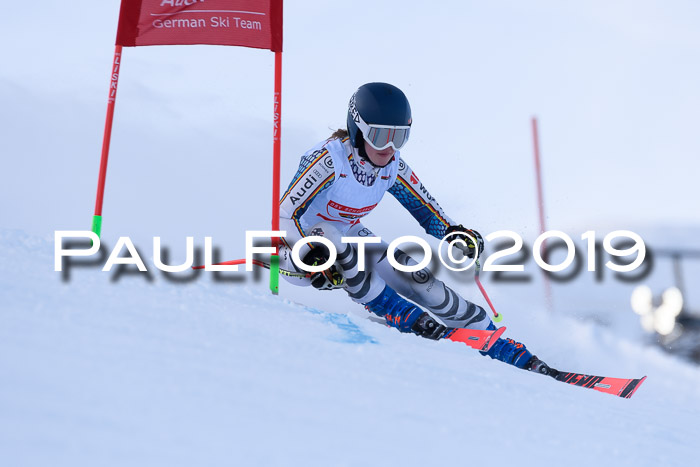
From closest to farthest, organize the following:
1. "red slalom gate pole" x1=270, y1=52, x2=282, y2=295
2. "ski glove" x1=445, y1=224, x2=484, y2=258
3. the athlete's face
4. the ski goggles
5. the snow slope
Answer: the snow slope < the ski goggles < the athlete's face < "red slalom gate pole" x1=270, y1=52, x2=282, y2=295 < "ski glove" x1=445, y1=224, x2=484, y2=258

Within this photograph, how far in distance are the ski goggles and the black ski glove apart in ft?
2.50

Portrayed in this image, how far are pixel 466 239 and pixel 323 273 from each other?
1.17m

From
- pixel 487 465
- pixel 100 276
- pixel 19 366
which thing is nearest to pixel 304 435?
pixel 487 465

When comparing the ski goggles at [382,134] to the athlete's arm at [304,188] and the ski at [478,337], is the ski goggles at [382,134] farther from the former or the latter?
the ski at [478,337]

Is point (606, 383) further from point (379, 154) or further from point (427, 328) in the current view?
point (379, 154)

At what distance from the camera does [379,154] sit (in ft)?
13.9

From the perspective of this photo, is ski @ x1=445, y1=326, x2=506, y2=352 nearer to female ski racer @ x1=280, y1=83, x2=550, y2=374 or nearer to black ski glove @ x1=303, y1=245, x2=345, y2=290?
female ski racer @ x1=280, y1=83, x2=550, y2=374

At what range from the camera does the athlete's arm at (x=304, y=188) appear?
163 inches

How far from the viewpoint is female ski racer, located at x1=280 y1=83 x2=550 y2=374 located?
4.12m

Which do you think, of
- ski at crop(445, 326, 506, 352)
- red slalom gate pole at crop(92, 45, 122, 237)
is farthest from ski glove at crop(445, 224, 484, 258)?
red slalom gate pole at crop(92, 45, 122, 237)

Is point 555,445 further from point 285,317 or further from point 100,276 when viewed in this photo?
point 100,276

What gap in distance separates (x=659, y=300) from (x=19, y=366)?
8.75m

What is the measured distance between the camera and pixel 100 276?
325 cm

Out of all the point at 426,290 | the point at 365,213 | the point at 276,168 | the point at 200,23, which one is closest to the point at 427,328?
the point at 426,290
